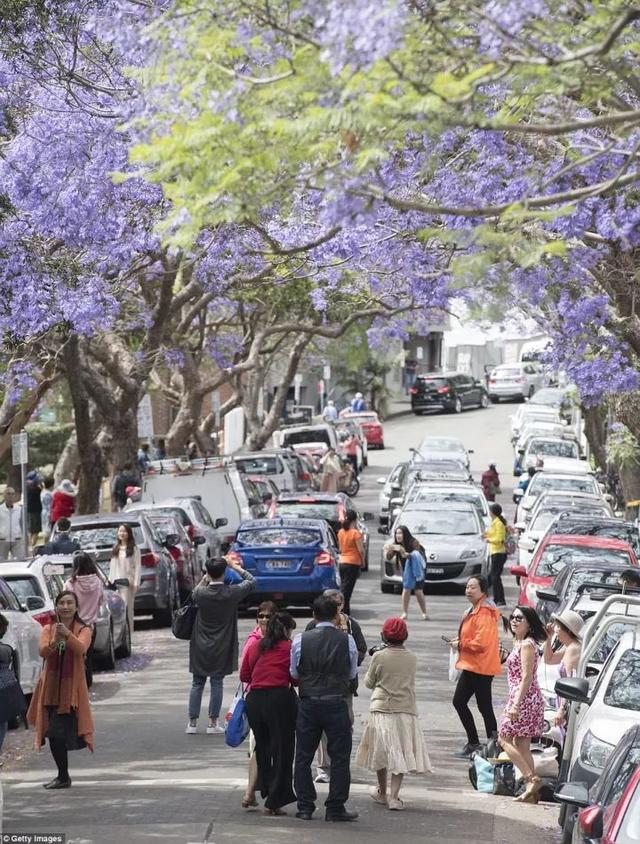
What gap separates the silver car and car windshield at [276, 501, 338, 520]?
127 cm

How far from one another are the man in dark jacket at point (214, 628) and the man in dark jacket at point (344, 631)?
157cm

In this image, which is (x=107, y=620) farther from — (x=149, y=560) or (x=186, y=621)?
(x=186, y=621)

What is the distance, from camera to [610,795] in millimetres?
9156

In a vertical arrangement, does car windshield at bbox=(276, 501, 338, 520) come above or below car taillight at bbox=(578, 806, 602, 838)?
below

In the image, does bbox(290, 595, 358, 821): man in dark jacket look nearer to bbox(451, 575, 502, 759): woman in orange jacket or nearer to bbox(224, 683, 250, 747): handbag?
bbox(224, 683, 250, 747): handbag

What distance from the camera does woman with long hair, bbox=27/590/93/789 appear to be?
13531 mm

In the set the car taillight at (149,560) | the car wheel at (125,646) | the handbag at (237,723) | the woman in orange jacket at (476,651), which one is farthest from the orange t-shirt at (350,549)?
the handbag at (237,723)

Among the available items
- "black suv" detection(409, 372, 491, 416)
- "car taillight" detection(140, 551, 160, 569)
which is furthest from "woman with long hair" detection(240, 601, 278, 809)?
"black suv" detection(409, 372, 491, 416)

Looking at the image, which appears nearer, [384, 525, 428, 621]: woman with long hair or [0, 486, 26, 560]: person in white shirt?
[384, 525, 428, 621]: woman with long hair

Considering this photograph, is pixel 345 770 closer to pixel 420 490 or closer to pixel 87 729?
pixel 87 729

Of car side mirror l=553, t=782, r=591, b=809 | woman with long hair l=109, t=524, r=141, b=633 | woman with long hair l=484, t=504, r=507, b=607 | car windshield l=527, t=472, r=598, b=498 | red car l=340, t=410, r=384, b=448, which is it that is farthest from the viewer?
red car l=340, t=410, r=384, b=448

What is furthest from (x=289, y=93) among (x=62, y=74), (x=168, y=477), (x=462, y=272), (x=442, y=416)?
(x=442, y=416)

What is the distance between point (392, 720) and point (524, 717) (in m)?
1.06

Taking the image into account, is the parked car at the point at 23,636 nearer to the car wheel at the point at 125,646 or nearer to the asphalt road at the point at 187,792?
the asphalt road at the point at 187,792
